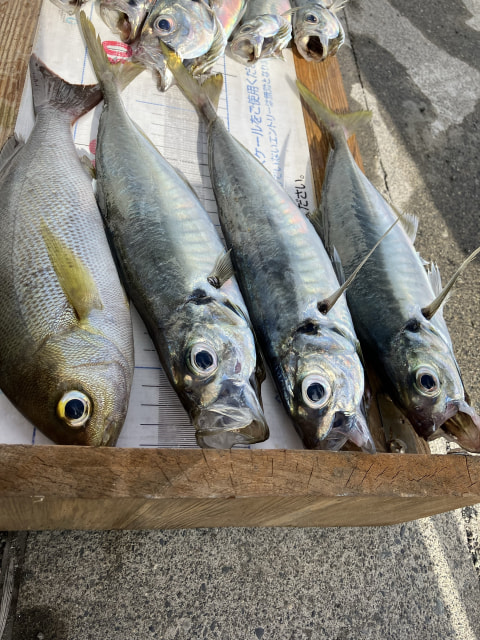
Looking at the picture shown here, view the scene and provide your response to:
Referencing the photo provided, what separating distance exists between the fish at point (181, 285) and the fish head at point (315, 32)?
1.43 m

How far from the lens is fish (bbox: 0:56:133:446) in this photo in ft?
5.00

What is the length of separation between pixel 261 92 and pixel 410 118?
166 centimetres

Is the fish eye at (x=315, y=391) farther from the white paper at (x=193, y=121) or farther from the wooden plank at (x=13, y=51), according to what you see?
the wooden plank at (x=13, y=51)

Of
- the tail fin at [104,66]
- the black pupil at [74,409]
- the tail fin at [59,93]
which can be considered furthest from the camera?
the tail fin at [104,66]

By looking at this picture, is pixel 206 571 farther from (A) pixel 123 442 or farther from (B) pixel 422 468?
(B) pixel 422 468

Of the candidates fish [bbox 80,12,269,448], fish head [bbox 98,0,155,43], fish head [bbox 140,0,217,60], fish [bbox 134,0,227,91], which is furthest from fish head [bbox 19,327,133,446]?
fish head [bbox 98,0,155,43]

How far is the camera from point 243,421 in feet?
4.99

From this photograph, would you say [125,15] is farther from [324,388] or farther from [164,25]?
[324,388]

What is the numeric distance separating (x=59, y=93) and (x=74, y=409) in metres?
1.61

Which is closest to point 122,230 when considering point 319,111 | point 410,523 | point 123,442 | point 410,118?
point 123,442

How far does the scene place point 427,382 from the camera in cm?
171

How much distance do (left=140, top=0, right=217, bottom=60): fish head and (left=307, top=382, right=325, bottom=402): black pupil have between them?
2005 mm

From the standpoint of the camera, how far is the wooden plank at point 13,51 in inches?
80.0

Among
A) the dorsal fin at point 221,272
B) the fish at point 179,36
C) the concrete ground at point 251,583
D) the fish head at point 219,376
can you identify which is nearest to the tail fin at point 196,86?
the fish at point 179,36
